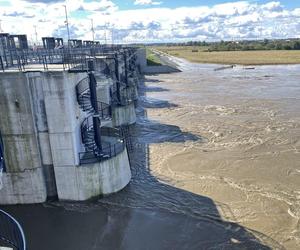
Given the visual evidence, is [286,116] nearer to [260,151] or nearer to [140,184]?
[260,151]

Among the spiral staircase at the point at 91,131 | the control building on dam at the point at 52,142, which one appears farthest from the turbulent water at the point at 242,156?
the control building on dam at the point at 52,142

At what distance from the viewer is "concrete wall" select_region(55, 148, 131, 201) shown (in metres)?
16.2

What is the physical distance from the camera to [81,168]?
1611 centimetres

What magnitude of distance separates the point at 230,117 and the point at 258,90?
1691cm

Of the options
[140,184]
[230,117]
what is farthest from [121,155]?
[230,117]

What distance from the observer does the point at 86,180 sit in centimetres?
1625

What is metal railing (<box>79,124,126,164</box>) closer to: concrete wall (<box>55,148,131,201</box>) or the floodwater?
concrete wall (<box>55,148,131,201</box>)

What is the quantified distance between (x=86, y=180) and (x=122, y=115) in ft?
42.2

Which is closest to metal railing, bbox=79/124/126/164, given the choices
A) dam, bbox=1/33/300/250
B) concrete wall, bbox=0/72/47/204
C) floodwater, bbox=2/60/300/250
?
dam, bbox=1/33/300/250

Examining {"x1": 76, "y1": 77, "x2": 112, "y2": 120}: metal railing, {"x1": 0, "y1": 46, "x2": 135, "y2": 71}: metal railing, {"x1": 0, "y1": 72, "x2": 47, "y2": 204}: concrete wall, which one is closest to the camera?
{"x1": 0, "y1": 72, "x2": 47, "y2": 204}: concrete wall

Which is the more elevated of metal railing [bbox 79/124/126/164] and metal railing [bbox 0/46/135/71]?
metal railing [bbox 0/46/135/71]

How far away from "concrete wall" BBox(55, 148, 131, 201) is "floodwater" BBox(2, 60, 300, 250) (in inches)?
17.7

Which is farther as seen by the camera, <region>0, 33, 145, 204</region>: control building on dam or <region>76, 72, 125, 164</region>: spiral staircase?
<region>76, 72, 125, 164</region>: spiral staircase

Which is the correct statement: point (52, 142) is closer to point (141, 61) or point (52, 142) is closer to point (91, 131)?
point (91, 131)
